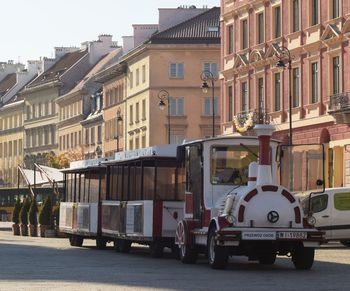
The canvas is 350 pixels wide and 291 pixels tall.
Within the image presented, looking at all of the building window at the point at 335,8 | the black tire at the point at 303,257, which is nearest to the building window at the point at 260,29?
the building window at the point at 335,8

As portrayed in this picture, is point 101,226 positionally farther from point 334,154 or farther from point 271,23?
point 271,23

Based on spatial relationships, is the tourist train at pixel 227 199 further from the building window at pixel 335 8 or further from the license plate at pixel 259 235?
the building window at pixel 335 8

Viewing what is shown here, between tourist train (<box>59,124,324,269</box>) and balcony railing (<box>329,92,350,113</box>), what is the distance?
2243 cm

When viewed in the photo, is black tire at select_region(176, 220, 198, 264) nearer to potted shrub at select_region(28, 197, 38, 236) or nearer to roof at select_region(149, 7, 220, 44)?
potted shrub at select_region(28, 197, 38, 236)

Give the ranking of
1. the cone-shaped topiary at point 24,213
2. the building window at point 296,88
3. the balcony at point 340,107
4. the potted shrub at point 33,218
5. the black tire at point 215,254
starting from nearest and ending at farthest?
the black tire at point 215,254, the balcony at point 340,107, the potted shrub at point 33,218, the building window at point 296,88, the cone-shaped topiary at point 24,213

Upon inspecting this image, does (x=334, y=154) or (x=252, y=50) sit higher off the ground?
(x=252, y=50)

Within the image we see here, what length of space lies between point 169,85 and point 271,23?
124ft

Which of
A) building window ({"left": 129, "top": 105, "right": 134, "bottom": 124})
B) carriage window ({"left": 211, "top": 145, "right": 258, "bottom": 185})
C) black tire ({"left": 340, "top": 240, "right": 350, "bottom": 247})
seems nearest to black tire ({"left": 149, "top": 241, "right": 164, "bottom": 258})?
carriage window ({"left": 211, "top": 145, "right": 258, "bottom": 185})

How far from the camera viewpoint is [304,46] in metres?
63.7

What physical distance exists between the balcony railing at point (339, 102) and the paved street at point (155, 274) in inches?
923

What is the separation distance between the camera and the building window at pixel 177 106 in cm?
10562

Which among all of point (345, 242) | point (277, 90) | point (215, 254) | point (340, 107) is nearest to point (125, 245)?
point (345, 242)

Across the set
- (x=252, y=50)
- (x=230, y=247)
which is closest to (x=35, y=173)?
(x=252, y=50)

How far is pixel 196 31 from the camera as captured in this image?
10519 cm
